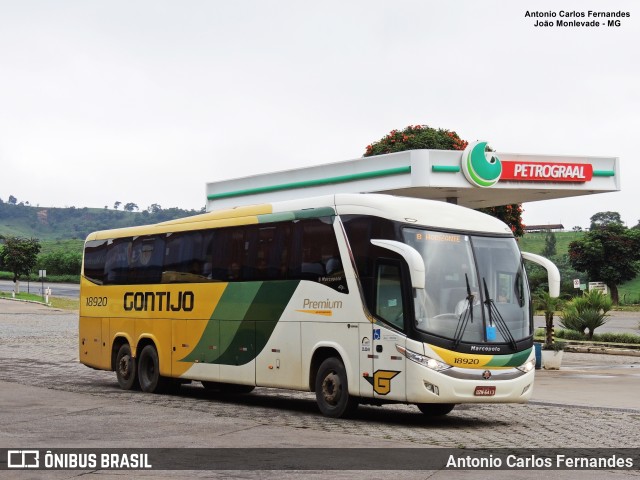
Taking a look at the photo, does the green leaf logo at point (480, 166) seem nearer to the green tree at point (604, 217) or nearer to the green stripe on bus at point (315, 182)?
the green stripe on bus at point (315, 182)

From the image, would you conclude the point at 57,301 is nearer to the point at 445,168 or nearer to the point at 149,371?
the point at 445,168

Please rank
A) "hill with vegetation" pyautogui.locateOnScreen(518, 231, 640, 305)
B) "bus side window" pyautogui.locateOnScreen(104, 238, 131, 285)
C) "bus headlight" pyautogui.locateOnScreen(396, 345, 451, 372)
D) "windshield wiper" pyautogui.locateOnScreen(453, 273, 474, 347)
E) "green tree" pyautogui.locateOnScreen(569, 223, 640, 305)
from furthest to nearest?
"green tree" pyautogui.locateOnScreen(569, 223, 640, 305)
"hill with vegetation" pyautogui.locateOnScreen(518, 231, 640, 305)
"bus side window" pyautogui.locateOnScreen(104, 238, 131, 285)
"windshield wiper" pyautogui.locateOnScreen(453, 273, 474, 347)
"bus headlight" pyautogui.locateOnScreen(396, 345, 451, 372)

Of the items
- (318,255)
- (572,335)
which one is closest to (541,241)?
(572,335)

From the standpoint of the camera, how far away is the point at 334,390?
16359mm

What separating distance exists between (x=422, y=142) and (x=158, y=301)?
63.2 ft

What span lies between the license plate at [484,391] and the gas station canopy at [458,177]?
40.5ft

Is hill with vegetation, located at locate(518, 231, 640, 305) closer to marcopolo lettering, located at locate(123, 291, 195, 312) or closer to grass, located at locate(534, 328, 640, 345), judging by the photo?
grass, located at locate(534, 328, 640, 345)

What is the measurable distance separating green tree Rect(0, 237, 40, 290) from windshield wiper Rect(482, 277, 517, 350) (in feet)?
294

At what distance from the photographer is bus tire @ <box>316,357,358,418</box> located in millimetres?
16125

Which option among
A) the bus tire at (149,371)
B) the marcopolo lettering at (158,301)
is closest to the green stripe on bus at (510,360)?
the marcopolo lettering at (158,301)

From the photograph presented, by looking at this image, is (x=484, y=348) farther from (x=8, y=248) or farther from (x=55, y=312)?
(x=8, y=248)

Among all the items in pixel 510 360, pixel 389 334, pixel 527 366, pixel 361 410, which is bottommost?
pixel 361 410

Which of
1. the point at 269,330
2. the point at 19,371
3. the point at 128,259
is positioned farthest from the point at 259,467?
the point at 19,371

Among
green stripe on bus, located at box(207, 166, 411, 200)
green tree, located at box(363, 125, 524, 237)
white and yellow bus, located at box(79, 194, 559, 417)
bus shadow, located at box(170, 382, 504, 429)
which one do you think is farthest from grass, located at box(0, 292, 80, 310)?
white and yellow bus, located at box(79, 194, 559, 417)
